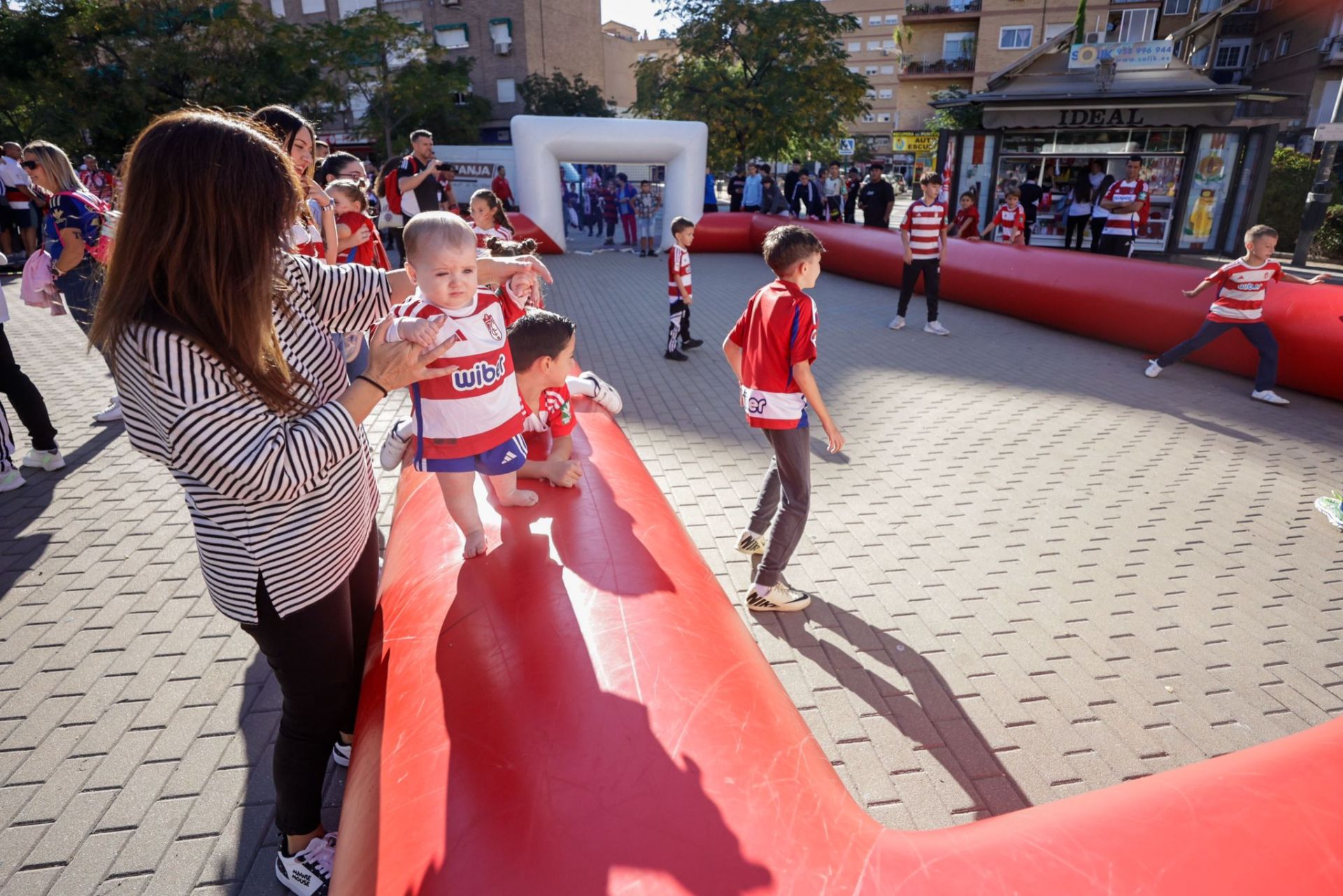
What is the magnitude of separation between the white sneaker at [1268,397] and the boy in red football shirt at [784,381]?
5829 millimetres

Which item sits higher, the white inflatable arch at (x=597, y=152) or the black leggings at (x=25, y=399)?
the white inflatable arch at (x=597, y=152)

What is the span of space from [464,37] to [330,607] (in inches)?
1799

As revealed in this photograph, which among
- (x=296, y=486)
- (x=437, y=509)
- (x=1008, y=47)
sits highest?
(x=1008, y=47)

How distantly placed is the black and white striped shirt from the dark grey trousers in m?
2.01

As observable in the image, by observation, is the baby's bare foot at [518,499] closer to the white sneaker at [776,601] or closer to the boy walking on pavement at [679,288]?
the white sneaker at [776,601]

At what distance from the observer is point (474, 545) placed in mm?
2410

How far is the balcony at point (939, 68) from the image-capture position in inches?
1688

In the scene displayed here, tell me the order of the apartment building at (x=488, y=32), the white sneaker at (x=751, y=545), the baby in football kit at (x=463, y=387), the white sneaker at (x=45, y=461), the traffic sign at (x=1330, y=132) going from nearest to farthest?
the baby in football kit at (x=463, y=387) → the white sneaker at (x=751, y=545) → the white sneaker at (x=45, y=461) → the traffic sign at (x=1330, y=132) → the apartment building at (x=488, y=32)

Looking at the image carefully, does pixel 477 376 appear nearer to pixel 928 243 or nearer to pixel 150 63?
pixel 928 243

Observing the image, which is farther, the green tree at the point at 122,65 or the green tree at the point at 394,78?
the green tree at the point at 394,78

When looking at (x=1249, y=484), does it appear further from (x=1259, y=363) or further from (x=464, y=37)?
(x=464, y=37)

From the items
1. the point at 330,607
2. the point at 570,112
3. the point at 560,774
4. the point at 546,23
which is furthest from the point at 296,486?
the point at 546,23

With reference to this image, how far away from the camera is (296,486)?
1608mm

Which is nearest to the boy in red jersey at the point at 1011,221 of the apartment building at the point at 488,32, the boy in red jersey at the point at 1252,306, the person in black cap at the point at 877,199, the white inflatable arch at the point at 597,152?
the person in black cap at the point at 877,199
